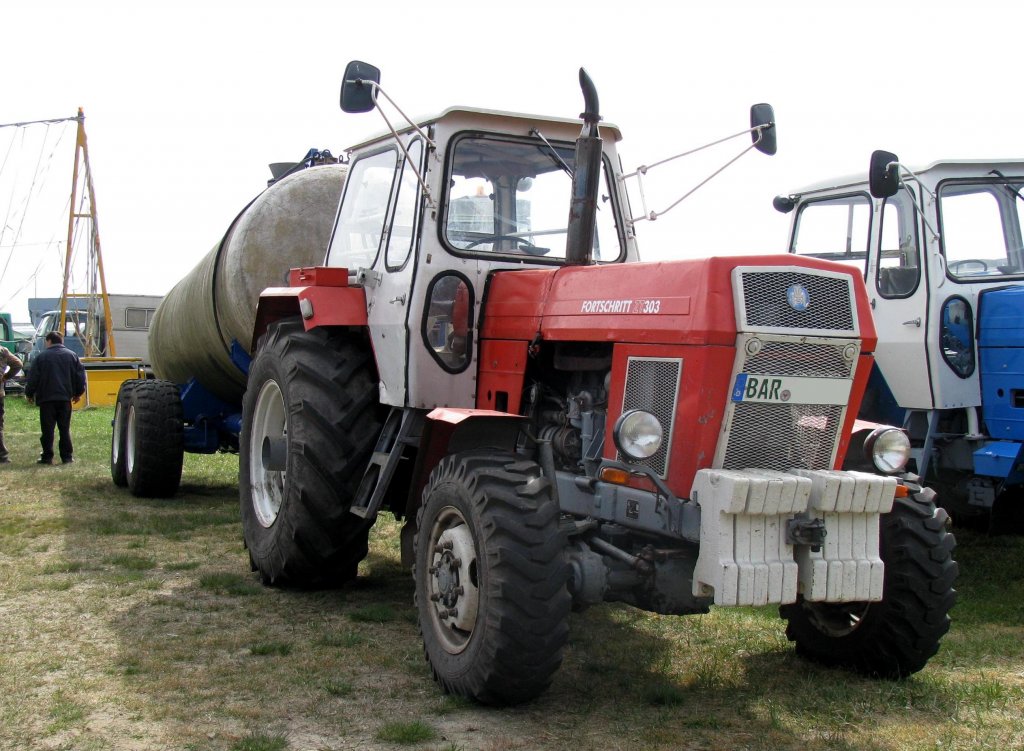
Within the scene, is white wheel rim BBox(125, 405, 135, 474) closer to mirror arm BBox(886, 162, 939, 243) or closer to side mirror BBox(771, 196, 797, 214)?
side mirror BBox(771, 196, 797, 214)

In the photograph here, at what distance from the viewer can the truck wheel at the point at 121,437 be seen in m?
10.5

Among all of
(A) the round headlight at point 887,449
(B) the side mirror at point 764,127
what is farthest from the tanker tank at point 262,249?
(A) the round headlight at point 887,449

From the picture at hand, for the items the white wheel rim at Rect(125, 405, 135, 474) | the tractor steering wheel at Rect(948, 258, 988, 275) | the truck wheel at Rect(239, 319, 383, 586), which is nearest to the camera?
the truck wheel at Rect(239, 319, 383, 586)

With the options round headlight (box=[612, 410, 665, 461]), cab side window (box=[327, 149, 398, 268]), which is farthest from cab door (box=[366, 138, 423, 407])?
round headlight (box=[612, 410, 665, 461])

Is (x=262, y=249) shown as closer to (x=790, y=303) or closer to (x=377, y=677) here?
(x=377, y=677)

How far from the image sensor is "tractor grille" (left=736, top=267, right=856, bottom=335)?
4.50m

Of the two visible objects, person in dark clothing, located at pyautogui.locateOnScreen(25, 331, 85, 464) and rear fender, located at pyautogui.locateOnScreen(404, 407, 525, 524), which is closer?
rear fender, located at pyautogui.locateOnScreen(404, 407, 525, 524)

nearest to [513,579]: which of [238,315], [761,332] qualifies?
[761,332]

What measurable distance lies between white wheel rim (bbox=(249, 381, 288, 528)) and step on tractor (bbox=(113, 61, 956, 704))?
1.41ft

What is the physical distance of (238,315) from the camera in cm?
851

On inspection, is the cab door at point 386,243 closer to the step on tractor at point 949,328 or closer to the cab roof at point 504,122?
the cab roof at point 504,122

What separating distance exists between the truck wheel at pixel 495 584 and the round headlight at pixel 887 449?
1444 millimetres

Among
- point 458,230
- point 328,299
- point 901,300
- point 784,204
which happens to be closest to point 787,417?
point 458,230

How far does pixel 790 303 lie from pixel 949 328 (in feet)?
11.3
